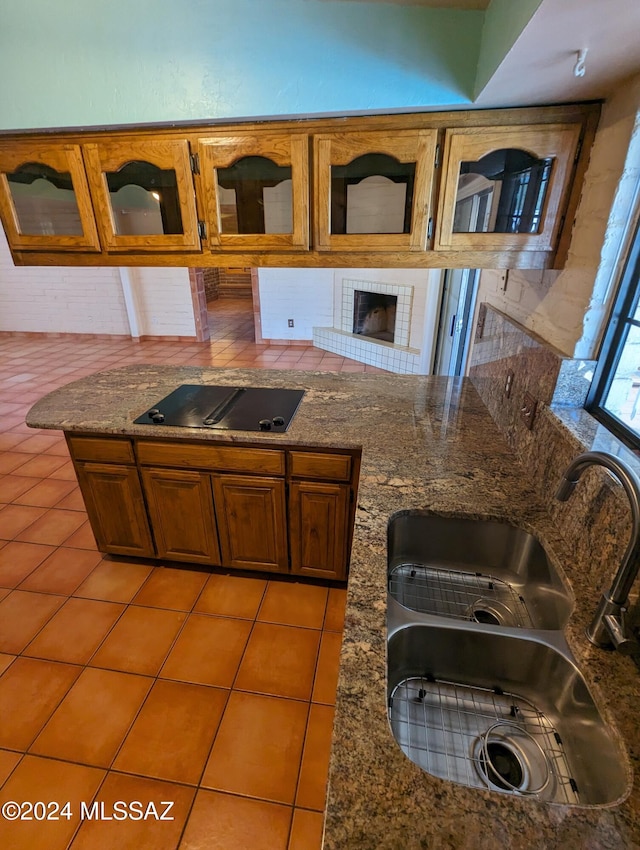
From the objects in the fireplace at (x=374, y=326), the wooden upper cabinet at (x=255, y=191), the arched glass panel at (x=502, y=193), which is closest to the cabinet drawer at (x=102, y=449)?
the wooden upper cabinet at (x=255, y=191)

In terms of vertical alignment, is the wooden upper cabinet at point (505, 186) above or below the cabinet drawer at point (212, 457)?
above

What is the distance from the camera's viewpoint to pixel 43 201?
1.77 m

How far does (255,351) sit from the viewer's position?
6.11m

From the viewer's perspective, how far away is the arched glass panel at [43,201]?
1.70 meters

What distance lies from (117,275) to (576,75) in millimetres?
6751

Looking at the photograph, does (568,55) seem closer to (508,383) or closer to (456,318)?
(508,383)

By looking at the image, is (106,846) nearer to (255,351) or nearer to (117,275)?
(255,351)

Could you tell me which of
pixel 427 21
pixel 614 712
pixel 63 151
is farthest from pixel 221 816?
pixel 427 21

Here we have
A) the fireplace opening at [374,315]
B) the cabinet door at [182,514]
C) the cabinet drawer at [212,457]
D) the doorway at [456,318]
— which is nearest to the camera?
the cabinet drawer at [212,457]

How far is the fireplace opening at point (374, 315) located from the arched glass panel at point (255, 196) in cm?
372

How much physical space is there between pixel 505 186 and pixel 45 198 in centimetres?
184

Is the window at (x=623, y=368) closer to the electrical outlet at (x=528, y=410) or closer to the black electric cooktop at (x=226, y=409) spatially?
the electrical outlet at (x=528, y=410)

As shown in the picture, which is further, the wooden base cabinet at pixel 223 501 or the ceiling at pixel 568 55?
the wooden base cabinet at pixel 223 501

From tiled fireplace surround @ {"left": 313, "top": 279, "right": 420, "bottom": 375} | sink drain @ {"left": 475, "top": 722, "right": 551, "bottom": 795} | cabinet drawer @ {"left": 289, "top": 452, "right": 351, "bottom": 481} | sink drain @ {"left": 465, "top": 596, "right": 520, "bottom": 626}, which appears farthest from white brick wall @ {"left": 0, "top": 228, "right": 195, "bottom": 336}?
sink drain @ {"left": 475, "top": 722, "right": 551, "bottom": 795}
